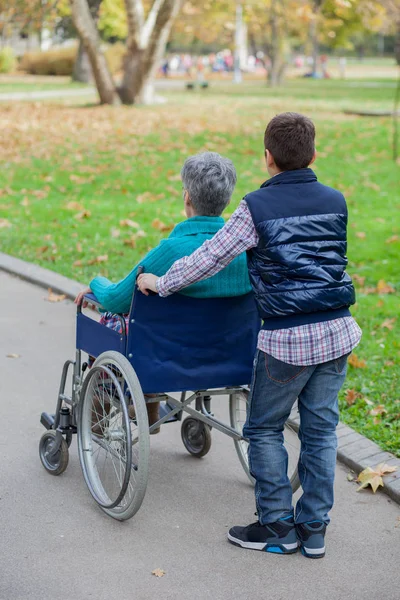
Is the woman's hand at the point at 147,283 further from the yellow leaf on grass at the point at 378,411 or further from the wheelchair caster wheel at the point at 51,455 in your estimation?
the yellow leaf on grass at the point at 378,411

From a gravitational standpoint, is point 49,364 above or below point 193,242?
below

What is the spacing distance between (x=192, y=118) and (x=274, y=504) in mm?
18192

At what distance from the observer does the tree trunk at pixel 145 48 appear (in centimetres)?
2317

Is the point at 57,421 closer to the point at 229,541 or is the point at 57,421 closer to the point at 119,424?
the point at 119,424

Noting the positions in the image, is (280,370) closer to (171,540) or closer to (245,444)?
(171,540)

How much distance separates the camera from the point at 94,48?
74.6 feet

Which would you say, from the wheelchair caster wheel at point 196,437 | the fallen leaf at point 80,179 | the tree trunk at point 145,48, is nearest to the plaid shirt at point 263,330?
the wheelchair caster wheel at point 196,437

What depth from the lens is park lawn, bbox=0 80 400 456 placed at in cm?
688

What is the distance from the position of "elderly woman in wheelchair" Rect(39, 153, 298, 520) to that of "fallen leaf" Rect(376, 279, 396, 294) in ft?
14.2

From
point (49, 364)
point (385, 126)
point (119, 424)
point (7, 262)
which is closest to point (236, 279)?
point (119, 424)

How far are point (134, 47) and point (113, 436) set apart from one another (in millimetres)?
21067

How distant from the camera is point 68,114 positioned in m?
21.3

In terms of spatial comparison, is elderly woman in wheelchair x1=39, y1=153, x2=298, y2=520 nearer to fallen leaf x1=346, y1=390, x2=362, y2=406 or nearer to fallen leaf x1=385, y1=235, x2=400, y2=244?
fallen leaf x1=346, y1=390, x2=362, y2=406

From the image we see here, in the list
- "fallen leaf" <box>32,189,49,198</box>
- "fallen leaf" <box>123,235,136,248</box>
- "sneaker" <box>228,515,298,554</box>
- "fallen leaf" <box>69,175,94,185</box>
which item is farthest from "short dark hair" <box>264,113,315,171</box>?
"fallen leaf" <box>69,175,94,185</box>
